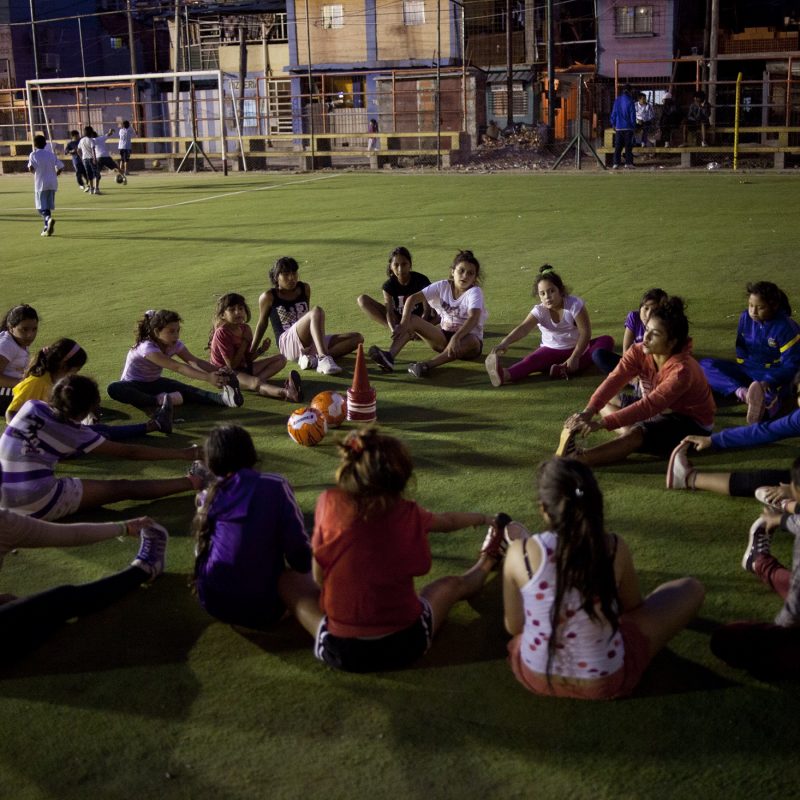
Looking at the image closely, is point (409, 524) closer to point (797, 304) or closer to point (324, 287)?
point (797, 304)

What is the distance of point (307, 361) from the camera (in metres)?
9.05

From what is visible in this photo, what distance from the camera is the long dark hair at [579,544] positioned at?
3.66m

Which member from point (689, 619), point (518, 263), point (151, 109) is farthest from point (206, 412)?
point (151, 109)

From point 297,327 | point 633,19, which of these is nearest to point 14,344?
point 297,327

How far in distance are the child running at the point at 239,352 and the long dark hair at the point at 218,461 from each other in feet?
12.1

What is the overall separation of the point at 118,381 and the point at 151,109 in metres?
49.7

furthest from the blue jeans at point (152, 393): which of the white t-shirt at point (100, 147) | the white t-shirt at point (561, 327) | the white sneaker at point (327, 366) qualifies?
the white t-shirt at point (100, 147)

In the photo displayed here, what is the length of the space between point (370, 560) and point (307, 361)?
5238 mm

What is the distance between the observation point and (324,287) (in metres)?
12.7

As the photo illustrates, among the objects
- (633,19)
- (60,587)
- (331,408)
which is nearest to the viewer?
(60,587)

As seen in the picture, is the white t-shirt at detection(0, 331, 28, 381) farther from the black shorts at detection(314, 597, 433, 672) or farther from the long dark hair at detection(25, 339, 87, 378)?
the black shorts at detection(314, 597, 433, 672)

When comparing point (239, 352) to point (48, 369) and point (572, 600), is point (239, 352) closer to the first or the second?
point (48, 369)

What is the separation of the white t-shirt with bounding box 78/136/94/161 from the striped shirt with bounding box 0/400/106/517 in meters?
24.4

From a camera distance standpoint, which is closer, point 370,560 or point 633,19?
point 370,560
